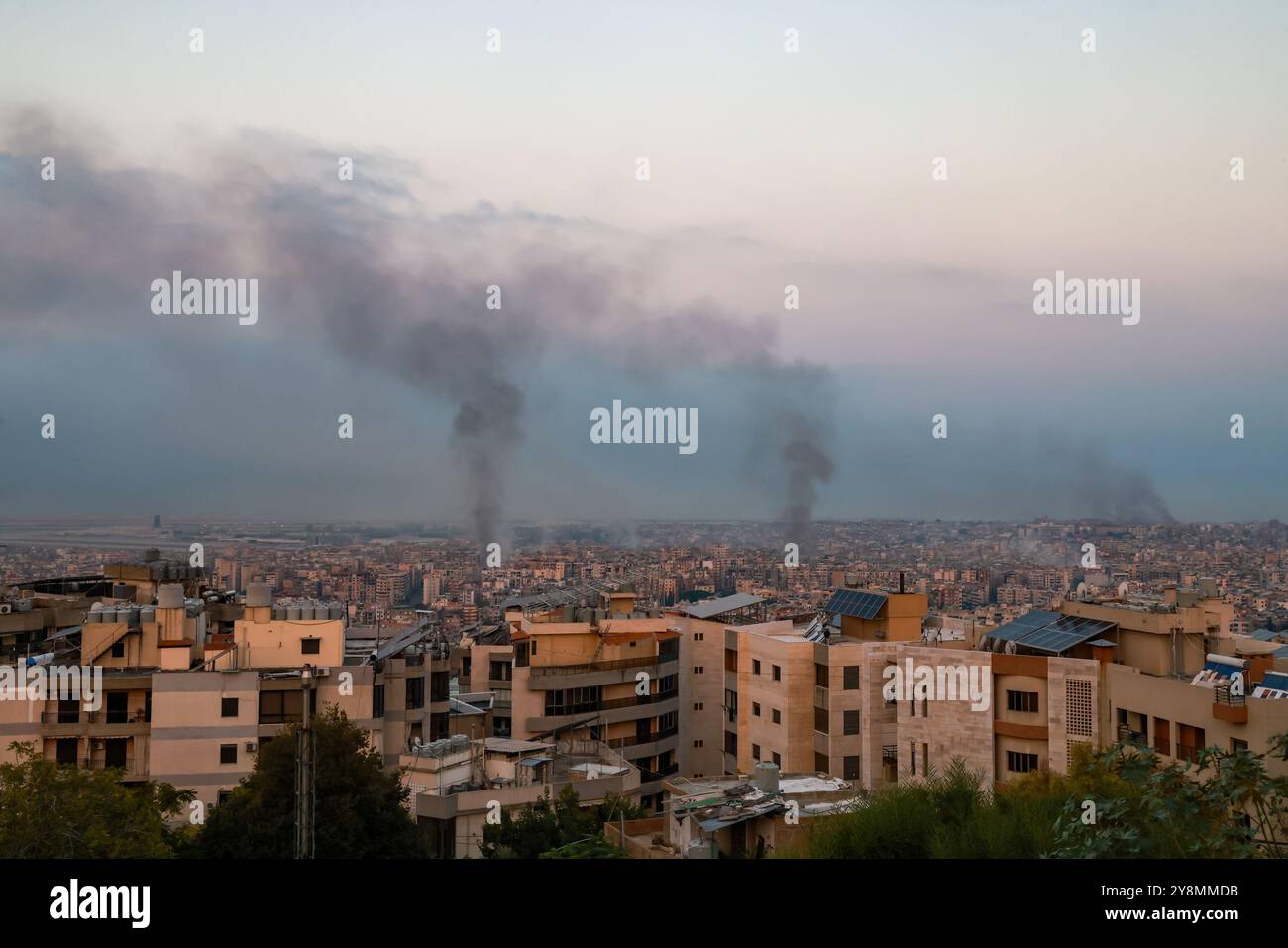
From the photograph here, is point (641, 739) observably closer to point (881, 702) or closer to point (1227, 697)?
point (881, 702)

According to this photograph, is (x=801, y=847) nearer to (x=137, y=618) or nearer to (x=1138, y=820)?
(x=1138, y=820)

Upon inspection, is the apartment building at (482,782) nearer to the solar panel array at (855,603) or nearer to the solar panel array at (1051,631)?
the solar panel array at (855,603)

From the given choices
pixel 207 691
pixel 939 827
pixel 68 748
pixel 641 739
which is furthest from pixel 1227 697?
pixel 68 748

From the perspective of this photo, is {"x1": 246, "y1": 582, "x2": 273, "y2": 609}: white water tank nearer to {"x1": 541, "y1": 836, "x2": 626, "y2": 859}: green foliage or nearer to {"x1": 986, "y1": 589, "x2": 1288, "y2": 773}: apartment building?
{"x1": 541, "y1": 836, "x2": 626, "y2": 859}: green foliage

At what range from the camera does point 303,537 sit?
68.0 feet

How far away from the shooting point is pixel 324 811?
9.32 metres

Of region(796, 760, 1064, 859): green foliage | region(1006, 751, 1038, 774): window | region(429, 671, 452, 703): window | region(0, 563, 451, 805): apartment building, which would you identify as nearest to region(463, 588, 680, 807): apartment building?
region(429, 671, 452, 703): window

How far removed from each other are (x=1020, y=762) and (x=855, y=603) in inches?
168

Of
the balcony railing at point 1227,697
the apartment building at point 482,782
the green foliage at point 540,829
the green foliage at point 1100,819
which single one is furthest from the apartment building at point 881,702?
the green foliage at point 540,829

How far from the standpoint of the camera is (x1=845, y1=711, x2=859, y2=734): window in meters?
15.7

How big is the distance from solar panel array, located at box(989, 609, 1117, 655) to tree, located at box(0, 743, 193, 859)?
10.6 meters

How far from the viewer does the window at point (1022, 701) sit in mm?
13328
